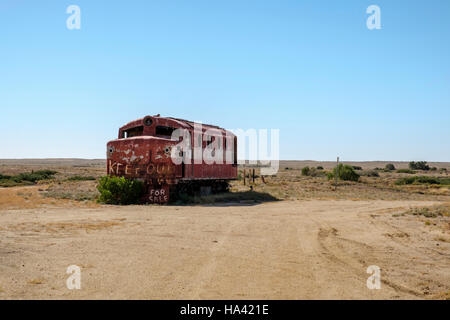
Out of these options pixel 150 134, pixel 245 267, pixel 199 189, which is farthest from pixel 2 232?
pixel 199 189

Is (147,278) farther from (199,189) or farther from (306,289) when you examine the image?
(199,189)

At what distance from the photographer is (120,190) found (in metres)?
21.1

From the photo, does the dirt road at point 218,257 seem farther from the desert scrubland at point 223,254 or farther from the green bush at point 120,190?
the green bush at point 120,190

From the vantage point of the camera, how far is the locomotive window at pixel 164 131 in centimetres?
2234

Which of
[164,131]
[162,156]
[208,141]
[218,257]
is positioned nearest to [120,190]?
[162,156]

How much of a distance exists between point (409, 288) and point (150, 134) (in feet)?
57.4

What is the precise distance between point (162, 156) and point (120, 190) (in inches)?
118

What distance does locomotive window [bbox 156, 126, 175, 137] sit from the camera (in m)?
22.3

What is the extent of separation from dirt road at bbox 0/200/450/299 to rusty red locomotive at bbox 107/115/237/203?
18.5ft

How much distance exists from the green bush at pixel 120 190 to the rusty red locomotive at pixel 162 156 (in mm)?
545

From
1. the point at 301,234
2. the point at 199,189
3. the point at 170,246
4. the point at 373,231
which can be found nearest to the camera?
the point at 170,246

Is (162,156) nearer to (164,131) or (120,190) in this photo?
(164,131)

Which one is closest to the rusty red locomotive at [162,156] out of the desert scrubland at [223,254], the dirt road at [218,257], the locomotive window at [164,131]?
the locomotive window at [164,131]

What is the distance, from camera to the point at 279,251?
951 centimetres
